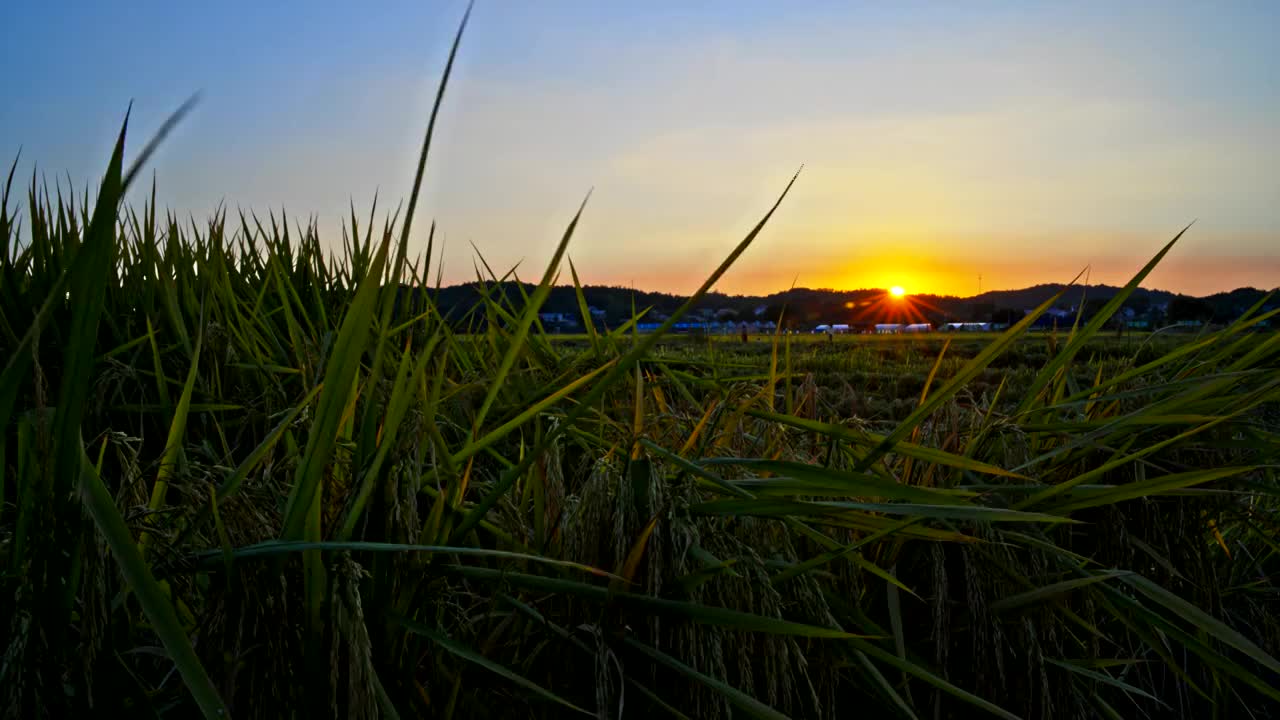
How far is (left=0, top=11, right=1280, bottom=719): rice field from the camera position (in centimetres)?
117

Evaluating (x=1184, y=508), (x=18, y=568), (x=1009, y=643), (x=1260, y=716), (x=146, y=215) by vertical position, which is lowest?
(x=1260, y=716)

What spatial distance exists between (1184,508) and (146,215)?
→ 3.59 m

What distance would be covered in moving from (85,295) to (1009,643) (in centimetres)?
180

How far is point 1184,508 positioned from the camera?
235 cm

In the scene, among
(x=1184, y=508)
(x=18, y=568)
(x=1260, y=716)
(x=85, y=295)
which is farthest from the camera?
(x=1260, y=716)

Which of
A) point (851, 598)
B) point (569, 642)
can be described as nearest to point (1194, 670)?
point (851, 598)

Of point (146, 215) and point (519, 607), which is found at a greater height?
point (146, 215)

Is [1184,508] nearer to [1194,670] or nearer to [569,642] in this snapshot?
[1194,670]

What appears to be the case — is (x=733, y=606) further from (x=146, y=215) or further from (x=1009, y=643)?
(x=146, y=215)

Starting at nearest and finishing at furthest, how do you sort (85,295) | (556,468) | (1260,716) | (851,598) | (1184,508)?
(85,295), (556,468), (851,598), (1184,508), (1260,716)

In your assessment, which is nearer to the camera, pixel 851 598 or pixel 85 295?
pixel 85 295

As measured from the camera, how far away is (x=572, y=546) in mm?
1583

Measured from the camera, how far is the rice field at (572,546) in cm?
117

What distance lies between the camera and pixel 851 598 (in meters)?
1.89
